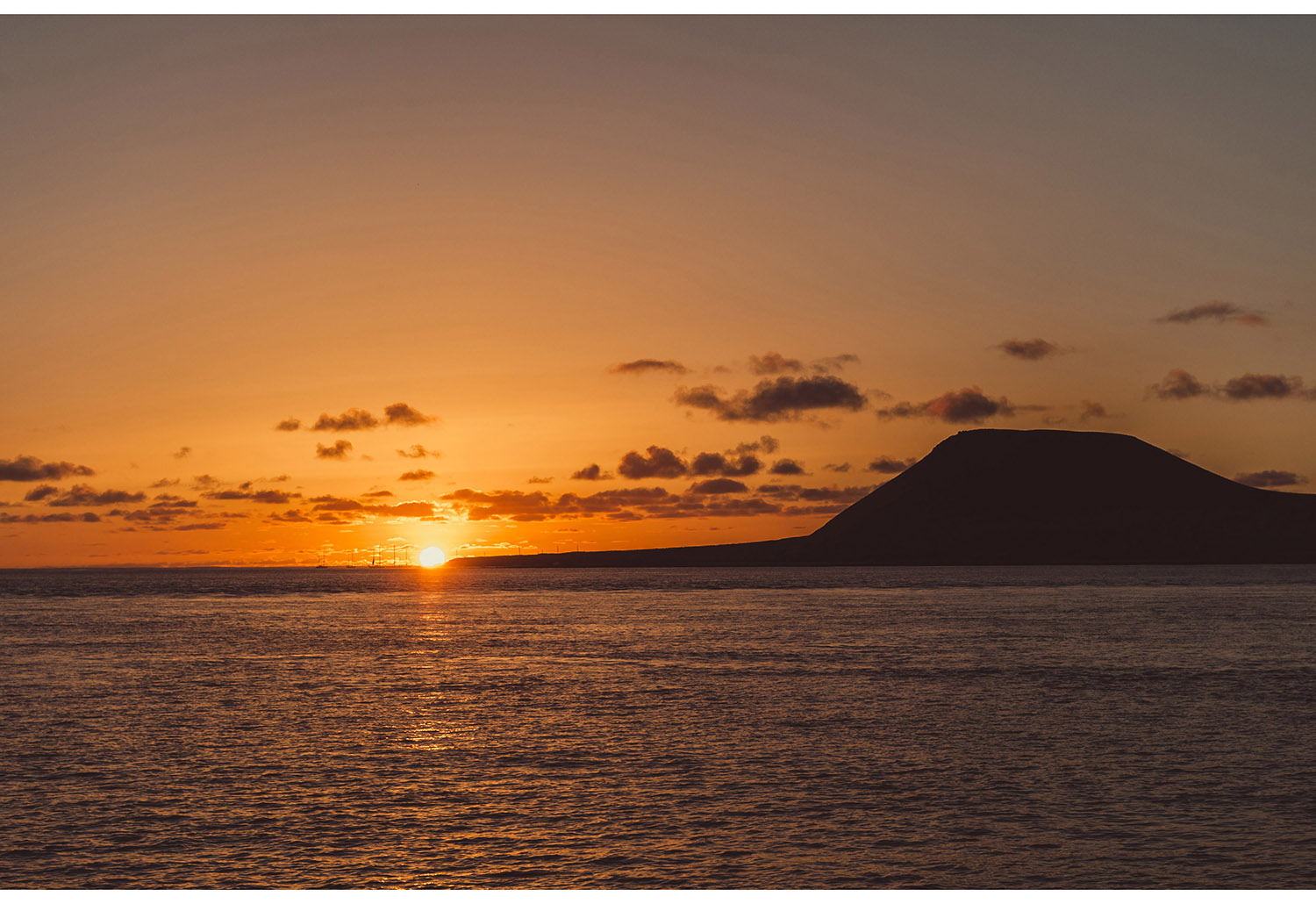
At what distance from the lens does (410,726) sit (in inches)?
1937

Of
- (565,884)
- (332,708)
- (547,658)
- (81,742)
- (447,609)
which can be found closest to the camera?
(565,884)

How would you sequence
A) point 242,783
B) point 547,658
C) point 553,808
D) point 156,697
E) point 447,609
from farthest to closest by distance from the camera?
point 447,609 < point 547,658 < point 156,697 < point 242,783 < point 553,808

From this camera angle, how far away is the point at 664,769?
127 feet

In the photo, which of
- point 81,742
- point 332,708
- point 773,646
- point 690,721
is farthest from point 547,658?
point 81,742

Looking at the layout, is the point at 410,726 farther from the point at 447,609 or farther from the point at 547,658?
the point at 447,609

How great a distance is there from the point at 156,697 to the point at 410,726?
1861cm

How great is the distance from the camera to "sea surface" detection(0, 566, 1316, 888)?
2775cm

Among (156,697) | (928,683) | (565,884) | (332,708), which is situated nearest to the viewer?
(565,884)

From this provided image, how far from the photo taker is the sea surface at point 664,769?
27.8m

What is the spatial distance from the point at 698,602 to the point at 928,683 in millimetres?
124144

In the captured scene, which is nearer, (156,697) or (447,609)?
(156,697)

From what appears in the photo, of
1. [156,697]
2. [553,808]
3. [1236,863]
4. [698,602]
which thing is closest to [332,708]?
[156,697]

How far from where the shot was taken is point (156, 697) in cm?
5900

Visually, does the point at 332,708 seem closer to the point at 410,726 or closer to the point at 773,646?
the point at 410,726
